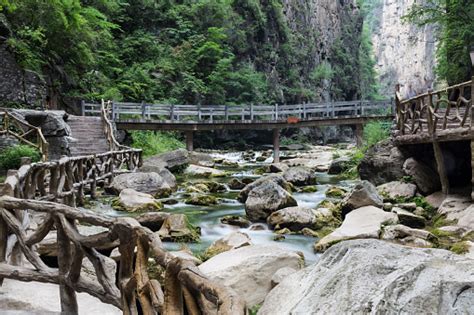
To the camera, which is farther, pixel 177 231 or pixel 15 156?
pixel 15 156

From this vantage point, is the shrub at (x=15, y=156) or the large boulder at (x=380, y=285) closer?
the large boulder at (x=380, y=285)

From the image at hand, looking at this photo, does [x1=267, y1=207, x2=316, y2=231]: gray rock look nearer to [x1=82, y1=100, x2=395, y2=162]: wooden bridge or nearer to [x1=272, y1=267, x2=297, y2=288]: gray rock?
[x1=272, y1=267, x2=297, y2=288]: gray rock

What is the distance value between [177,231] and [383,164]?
7294 millimetres

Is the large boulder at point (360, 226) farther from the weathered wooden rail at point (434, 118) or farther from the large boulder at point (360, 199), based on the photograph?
the weathered wooden rail at point (434, 118)

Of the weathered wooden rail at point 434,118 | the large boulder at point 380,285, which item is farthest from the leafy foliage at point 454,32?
the large boulder at point 380,285

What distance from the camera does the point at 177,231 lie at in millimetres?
7516

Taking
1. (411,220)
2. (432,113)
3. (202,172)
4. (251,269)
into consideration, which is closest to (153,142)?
(202,172)

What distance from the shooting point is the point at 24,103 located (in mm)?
16422

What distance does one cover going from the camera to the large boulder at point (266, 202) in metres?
9.08

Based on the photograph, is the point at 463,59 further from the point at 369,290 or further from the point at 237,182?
the point at 369,290

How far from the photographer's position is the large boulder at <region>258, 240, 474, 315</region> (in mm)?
2113

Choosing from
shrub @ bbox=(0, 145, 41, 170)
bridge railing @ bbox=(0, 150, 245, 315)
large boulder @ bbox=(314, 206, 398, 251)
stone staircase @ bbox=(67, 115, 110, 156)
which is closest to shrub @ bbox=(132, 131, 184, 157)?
stone staircase @ bbox=(67, 115, 110, 156)

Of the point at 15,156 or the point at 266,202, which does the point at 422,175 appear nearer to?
the point at 266,202

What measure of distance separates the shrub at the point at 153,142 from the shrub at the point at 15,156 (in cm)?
978
